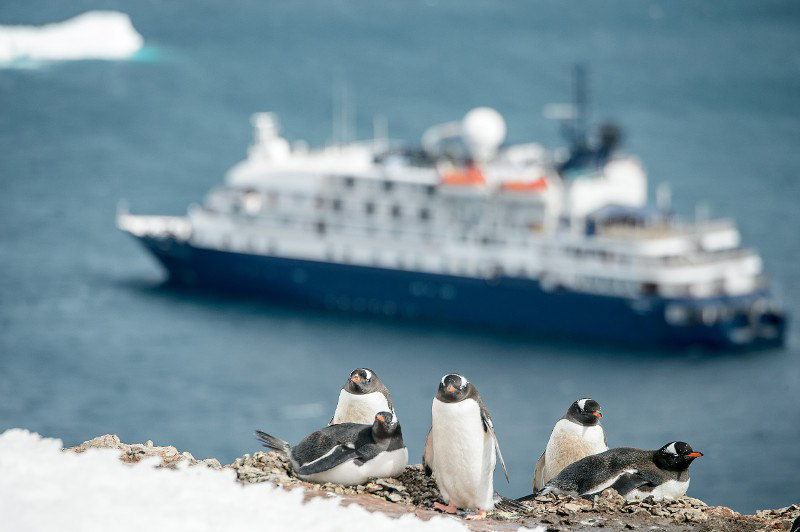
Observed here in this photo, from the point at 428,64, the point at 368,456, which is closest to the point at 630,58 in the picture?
the point at 428,64

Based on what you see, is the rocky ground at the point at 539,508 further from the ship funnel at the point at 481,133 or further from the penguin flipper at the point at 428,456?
the ship funnel at the point at 481,133

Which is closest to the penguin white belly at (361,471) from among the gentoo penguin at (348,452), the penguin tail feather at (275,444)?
the gentoo penguin at (348,452)

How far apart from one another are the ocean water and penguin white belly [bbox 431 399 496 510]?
25.2 metres

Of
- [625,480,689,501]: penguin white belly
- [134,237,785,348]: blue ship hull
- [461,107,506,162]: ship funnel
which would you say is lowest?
[625,480,689,501]: penguin white belly

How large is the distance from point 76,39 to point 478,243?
26417 mm

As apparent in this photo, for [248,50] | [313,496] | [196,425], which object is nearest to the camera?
[313,496]

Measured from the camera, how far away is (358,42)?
301 ft

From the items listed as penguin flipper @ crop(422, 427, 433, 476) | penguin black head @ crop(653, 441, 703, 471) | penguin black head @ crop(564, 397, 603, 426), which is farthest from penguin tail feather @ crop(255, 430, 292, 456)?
penguin black head @ crop(653, 441, 703, 471)

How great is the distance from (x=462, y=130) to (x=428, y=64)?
2545 centimetres

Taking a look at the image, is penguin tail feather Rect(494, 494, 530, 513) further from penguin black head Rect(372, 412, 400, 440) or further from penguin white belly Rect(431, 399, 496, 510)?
penguin black head Rect(372, 412, 400, 440)

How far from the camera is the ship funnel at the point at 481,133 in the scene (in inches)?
2525

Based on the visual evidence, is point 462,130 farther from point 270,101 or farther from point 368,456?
point 368,456

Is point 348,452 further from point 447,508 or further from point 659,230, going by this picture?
point 659,230

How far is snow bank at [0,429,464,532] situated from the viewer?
51.5ft
